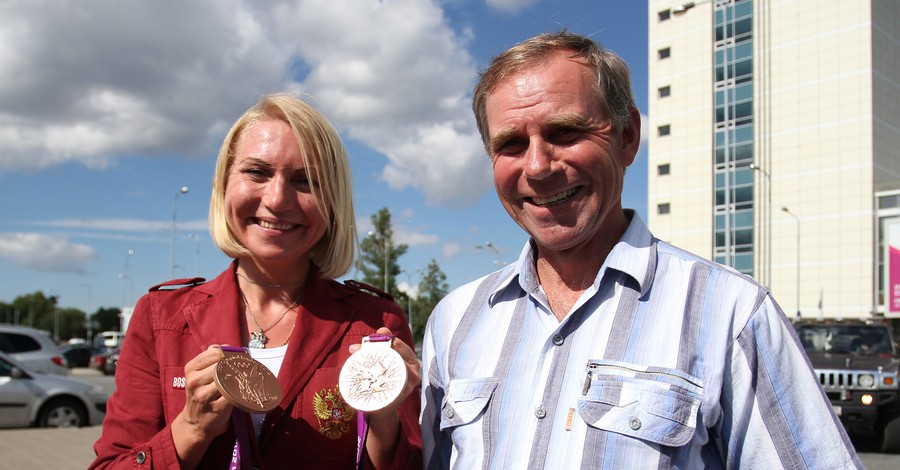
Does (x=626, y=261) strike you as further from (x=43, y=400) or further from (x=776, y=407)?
(x=43, y=400)

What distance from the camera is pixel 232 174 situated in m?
2.68

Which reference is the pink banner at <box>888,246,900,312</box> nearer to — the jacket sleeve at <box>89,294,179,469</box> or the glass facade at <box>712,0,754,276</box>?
the glass facade at <box>712,0,754,276</box>

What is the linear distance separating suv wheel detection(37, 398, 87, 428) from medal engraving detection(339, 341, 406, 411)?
40.5 ft

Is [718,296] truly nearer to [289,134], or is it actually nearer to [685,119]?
[289,134]

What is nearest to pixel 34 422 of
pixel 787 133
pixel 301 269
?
pixel 301 269

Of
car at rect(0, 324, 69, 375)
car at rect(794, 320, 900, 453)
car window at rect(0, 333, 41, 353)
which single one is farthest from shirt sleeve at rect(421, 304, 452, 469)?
car window at rect(0, 333, 41, 353)

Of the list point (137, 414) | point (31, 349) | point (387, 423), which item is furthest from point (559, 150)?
point (31, 349)

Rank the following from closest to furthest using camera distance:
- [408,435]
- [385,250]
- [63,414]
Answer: [408,435]
[63,414]
[385,250]

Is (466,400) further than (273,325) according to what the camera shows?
No

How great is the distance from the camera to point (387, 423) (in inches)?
91.9

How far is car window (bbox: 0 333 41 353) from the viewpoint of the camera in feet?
49.4

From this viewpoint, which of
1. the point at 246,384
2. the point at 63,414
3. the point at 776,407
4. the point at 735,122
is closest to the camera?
the point at 776,407

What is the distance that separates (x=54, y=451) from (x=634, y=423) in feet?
33.1

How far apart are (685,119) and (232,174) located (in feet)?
185
